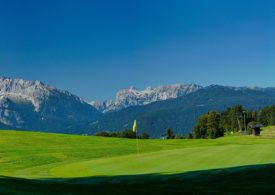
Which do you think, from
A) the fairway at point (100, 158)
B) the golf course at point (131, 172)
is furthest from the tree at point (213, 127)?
the golf course at point (131, 172)

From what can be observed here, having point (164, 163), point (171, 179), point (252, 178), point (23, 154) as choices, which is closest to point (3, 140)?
point (23, 154)

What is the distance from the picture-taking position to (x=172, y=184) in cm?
2642

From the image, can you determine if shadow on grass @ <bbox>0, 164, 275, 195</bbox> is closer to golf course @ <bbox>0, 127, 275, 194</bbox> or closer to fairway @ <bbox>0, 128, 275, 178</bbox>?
golf course @ <bbox>0, 127, 275, 194</bbox>

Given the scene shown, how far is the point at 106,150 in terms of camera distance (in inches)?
2645

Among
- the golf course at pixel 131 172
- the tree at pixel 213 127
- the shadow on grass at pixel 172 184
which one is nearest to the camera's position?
the shadow on grass at pixel 172 184

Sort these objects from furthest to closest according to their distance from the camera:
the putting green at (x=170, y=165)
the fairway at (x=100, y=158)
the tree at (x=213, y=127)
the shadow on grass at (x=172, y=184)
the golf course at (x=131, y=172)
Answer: the tree at (x=213, y=127) → the fairway at (x=100, y=158) → the putting green at (x=170, y=165) → the golf course at (x=131, y=172) → the shadow on grass at (x=172, y=184)

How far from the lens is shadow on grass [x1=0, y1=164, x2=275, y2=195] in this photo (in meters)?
21.9

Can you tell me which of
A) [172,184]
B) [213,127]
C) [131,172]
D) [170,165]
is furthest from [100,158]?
[213,127]

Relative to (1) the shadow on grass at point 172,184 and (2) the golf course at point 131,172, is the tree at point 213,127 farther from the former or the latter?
(1) the shadow on grass at point 172,184

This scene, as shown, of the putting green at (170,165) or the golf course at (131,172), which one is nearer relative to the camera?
the golf course at (131,172)

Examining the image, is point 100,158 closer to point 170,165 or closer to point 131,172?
point 170,165

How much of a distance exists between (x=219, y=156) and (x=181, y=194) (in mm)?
23683

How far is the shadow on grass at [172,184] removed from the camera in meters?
21.9

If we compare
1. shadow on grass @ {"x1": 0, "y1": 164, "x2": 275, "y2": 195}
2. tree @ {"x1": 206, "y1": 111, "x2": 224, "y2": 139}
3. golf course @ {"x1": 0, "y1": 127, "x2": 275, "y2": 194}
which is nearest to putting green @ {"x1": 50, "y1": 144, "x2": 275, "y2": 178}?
golf course @ {"x1": 0, "y1": 127, "x2": 275, "y2": 194}
